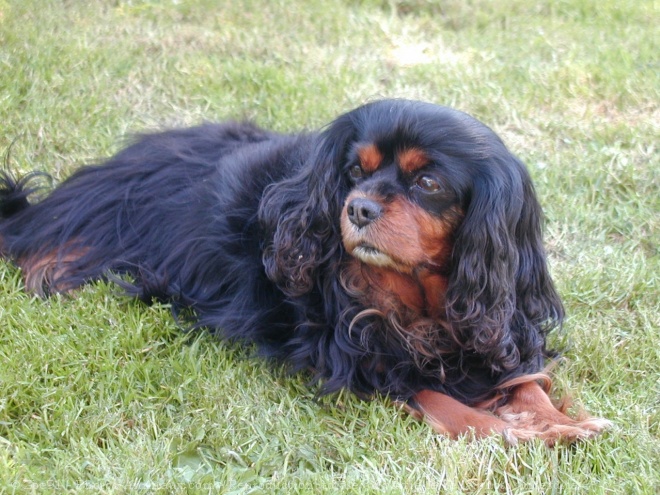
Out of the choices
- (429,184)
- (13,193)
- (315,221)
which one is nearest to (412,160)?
(429,184)

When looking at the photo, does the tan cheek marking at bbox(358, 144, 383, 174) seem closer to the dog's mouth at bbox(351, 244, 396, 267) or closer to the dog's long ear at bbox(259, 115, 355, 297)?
the dog's long ear at bbox(259, 115, 355, 297)

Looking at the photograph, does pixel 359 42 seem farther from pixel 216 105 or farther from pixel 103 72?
pixel 103 72

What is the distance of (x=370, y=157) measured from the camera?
11.1 ft

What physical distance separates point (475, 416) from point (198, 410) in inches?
41.1

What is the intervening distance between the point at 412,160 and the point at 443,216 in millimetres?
244

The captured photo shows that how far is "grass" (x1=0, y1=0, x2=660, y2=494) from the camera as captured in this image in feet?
9.95

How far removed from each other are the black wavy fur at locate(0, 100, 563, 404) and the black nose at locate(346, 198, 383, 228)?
0.91 feet

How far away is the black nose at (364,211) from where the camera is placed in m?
3.19

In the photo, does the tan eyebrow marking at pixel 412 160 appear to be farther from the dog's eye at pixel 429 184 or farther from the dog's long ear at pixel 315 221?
the dog's long ear at pixel 315 221

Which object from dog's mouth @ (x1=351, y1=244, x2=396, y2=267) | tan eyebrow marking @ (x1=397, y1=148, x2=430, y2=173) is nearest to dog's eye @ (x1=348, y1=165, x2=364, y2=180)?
tan eyebrow marking @ (x1=397, y1=148, x2=430, y2=173)

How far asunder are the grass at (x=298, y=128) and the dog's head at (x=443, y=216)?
46cm

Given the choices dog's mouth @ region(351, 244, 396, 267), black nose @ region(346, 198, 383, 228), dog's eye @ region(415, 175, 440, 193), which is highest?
dog's eye @ region(415, 175, 440, 193)

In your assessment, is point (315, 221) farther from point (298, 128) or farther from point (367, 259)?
point (298, 128)

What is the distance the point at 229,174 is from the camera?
4.14m
